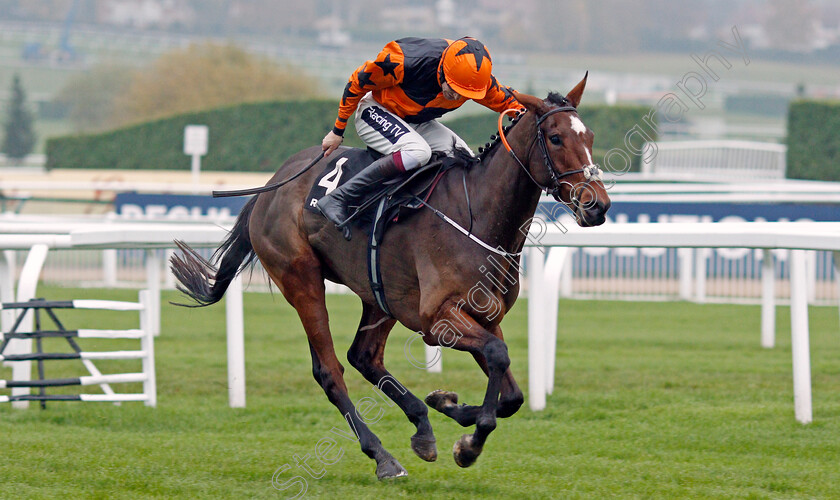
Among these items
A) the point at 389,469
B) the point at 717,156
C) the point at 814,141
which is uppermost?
the point at 717,156

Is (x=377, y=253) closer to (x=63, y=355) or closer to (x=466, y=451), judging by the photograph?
(x=466, y=451)

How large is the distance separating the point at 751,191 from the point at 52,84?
5799cm

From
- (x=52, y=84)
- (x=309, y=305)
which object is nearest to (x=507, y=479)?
(x=309, y=305)

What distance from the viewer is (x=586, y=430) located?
5.34 metres

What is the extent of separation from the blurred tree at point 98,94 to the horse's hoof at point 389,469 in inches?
2042

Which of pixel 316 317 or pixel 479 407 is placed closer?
pixel 479 407

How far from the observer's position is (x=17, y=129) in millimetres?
42219

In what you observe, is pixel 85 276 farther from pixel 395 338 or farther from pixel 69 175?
pixel 69 175

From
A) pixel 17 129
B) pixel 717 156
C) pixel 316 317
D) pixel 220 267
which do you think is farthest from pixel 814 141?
pixel 17 129

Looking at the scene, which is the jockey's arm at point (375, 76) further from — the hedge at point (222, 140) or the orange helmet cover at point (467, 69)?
the hedge at point (222, 140)

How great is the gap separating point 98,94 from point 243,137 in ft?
108

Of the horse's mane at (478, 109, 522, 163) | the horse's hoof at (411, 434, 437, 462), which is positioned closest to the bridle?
the horse's mane at (478, 109, 522, 163)

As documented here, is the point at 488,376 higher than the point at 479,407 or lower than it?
higher

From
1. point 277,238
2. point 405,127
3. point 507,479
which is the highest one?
point 405,127
